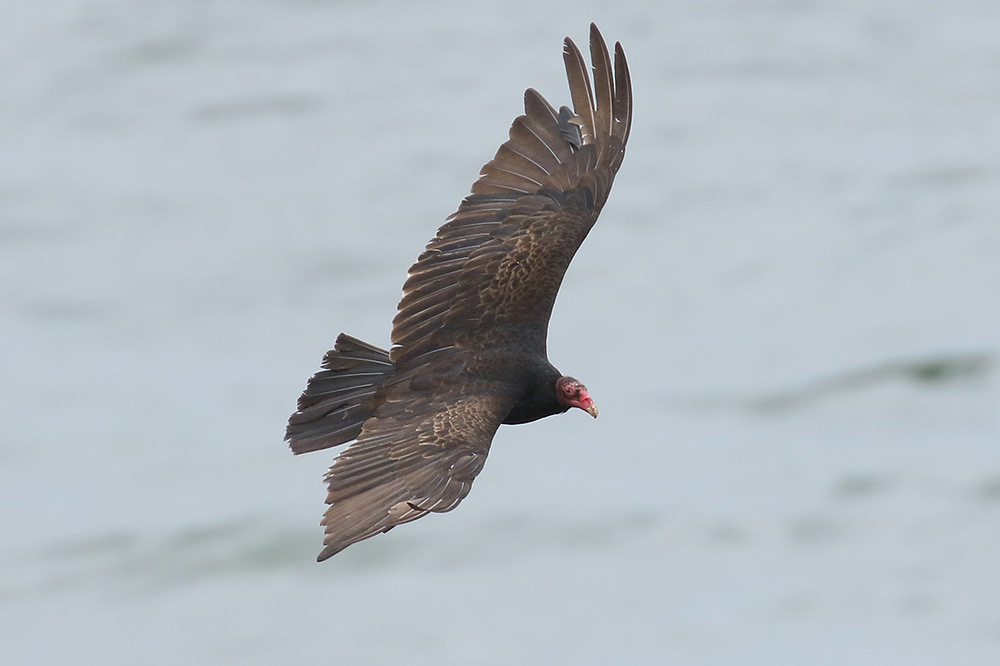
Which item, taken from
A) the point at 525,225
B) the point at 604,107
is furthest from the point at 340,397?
the point at 604,107

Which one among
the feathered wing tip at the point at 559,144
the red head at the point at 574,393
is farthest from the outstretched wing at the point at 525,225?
the red head at the point at 574,393

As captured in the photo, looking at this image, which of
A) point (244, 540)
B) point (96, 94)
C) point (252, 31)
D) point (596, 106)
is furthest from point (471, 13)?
point (596, 106)

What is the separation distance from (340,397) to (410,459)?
2.42 ft

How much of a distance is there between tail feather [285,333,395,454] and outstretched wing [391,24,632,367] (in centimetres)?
12

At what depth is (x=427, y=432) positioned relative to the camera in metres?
7.68

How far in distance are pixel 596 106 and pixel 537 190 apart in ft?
1.53

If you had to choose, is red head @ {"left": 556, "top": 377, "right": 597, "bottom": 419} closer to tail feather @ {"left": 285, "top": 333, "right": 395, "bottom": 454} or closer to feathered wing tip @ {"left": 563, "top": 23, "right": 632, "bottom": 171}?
tail feather @ {"left": 285, "top": 333, "right": 395, "bottom": 454}

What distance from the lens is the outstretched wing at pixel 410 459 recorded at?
7.14 m

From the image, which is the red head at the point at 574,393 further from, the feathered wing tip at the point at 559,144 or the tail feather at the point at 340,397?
the feathered wing tip at the point at 559,144

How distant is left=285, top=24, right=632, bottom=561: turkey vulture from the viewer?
24.6 ft

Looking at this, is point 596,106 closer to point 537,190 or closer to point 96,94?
point 537,190

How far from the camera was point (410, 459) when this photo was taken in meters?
7.52

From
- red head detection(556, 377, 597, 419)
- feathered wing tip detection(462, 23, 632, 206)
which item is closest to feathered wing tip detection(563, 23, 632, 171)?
feathered wing tip detection(462, 23, 632, 206)

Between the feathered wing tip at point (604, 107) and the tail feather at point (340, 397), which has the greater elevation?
the feathered wing tip at point (604, 107)
